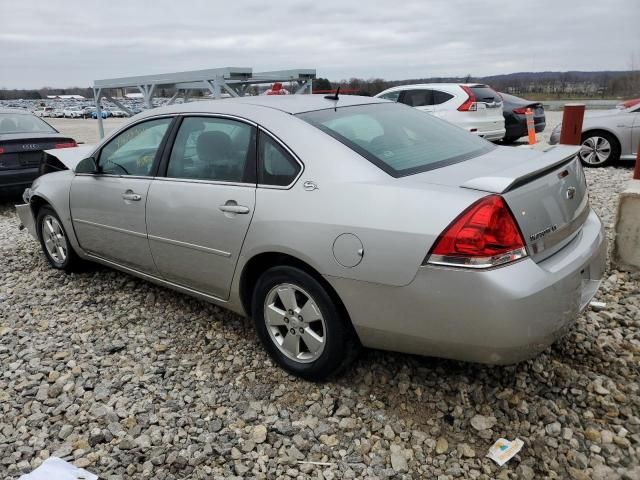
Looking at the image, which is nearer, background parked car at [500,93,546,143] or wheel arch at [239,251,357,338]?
wheel arch at [239,251,357,338]

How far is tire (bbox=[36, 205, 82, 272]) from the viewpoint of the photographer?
4625 mm

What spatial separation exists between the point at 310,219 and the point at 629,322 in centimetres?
224

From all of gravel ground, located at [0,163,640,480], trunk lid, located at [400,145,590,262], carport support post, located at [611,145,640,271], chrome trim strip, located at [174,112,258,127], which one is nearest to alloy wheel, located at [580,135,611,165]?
carport support post, located at [611,145,640,271]

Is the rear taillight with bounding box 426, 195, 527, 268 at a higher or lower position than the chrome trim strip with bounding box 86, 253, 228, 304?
higher

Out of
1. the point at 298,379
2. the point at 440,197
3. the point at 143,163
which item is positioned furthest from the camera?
the point at 143,163

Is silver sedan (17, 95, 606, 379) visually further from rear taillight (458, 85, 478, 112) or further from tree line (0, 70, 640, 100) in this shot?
tree line (0, 70, 640, 100)

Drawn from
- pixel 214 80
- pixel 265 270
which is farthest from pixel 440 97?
pixel 265 270

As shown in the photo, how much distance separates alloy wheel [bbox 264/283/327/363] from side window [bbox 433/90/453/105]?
9.06 metres

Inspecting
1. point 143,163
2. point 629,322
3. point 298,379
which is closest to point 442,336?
point 298,379

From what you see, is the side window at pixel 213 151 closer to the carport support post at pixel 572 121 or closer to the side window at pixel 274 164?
the side window at pixel 274 164

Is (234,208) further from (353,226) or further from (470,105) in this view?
(470,105)

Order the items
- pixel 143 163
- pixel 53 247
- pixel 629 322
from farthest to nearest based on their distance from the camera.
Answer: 1. pixel 53 247
2. pixel 143 163
3. pixel 629 322

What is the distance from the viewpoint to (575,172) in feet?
9.11

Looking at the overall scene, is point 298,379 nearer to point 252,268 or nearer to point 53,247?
point 252,268
